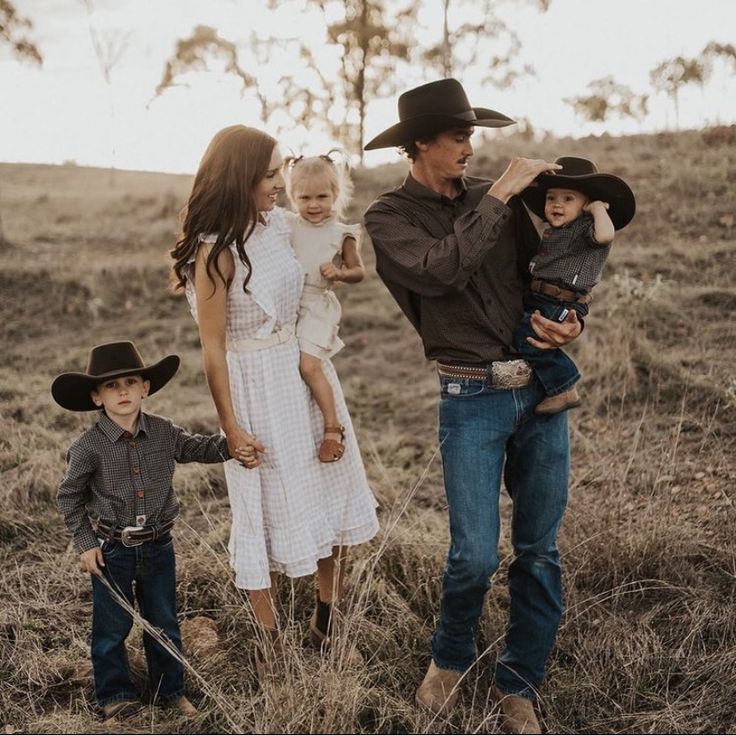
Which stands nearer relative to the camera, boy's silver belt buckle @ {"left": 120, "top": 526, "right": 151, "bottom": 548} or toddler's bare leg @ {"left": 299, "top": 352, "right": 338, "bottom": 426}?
boy's silver belt buckle @ {"left": 120, "top": 526, "right": 151, "bottom": 548}

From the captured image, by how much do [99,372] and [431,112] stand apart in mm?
1588

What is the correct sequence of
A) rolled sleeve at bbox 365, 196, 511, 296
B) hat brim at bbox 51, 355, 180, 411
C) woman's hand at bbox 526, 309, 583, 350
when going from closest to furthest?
rolled sleeve at bbox 365, 196, 511, 296 → woman's hand at bbox 526, 309, 583, 350 → hat brim at bbox 51, 355, 180, 411

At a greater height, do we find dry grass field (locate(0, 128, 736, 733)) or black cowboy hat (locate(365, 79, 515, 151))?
black cowboy hat (locate(365, 79, 515, 151))

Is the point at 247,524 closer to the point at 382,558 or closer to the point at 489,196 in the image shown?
the point at 382,558

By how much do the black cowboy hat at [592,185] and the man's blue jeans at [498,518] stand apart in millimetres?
756

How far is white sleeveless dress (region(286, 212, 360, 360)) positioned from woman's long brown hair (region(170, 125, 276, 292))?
13.7 inches

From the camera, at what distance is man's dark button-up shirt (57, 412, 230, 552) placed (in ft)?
9.51

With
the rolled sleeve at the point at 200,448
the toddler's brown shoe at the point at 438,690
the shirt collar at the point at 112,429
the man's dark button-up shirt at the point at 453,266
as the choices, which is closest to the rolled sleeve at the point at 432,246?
the man's dark button-up shirt at the point at 453,266

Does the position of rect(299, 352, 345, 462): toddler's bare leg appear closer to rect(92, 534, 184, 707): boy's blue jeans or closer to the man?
the man

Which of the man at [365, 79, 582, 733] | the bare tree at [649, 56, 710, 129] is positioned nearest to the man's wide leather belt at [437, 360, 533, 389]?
the man at [365, 79, 582, 733]

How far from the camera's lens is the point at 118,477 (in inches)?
116

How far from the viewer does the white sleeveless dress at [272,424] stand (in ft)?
10.2

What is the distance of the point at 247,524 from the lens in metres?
3.21

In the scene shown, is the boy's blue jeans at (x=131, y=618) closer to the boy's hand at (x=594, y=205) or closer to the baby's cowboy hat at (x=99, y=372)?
the baby's cowboy hat at (x=99, y=372)
